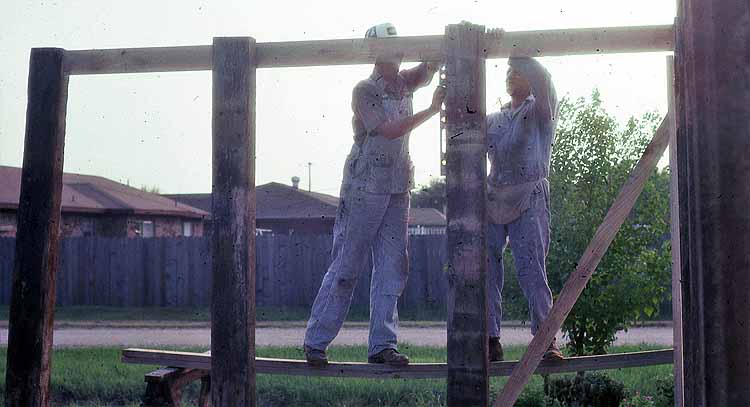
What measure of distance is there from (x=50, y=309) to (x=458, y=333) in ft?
6.73

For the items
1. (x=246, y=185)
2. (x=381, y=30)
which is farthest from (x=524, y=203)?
(x=246, y=185)

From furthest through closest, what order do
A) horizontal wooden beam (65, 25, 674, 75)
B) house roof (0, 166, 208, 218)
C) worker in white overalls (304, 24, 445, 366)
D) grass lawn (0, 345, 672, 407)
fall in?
1. house roof (0, 166, 208, 218)
2. grass lawn (0, 345, 672, 407)
3. worker in white overalls (304, 24, 445, 366)
4. horizontal wooden beam (65, 25, 674, 75)

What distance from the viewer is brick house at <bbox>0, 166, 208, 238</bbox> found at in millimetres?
28484

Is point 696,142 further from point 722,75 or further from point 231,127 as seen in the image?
point 231,127

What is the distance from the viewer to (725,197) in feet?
12.5

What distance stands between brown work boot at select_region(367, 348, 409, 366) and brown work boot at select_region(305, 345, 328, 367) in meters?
0.26

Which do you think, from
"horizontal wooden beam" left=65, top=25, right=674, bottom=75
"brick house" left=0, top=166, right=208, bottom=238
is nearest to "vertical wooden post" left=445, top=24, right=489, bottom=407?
"horizontal wooden beam" left=65, top=25, right=674, bottom=75

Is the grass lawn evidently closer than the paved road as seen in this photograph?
Yes

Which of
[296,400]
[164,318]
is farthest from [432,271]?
[296,400]

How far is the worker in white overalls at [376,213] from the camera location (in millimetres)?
5348

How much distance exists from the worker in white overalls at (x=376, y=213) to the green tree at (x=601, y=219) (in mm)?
3838

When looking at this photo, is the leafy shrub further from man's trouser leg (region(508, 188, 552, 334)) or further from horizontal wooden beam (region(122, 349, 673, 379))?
man's trouser leg (region(508, 188, 552, 334))

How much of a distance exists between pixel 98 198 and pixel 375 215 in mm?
27526

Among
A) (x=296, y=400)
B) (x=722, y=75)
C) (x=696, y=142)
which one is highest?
(x=722, y=75)
